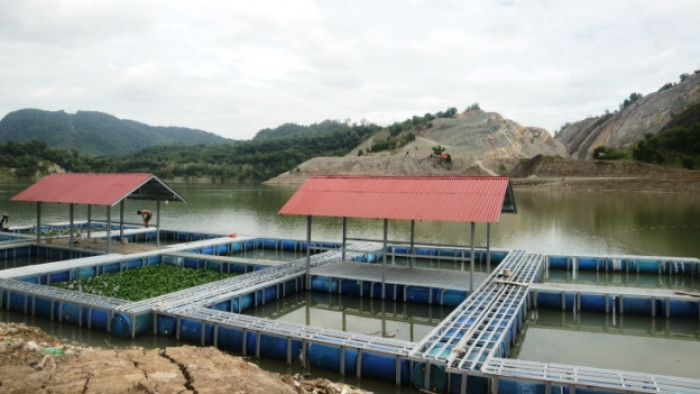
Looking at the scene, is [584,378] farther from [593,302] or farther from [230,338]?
[593,302]

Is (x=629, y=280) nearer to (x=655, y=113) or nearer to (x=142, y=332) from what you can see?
(x=142, y=332)

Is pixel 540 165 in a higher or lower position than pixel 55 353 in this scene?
higher

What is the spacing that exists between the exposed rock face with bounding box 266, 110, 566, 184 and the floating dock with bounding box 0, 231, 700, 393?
65.7 metres

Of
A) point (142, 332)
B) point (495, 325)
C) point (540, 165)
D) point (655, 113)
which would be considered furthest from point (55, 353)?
point (655, 113)

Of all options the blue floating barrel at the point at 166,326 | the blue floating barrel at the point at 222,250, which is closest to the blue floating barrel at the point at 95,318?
the blue floating barrel at the point at 166,326

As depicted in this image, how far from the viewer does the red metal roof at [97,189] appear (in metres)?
22.4

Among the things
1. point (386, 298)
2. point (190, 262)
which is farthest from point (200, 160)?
point (386, 298)

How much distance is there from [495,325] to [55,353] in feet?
31.0

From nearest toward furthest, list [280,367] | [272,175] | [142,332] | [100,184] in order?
[280,367] < [142,332] < [100,184] < [272,175]

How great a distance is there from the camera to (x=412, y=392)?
10.1 m

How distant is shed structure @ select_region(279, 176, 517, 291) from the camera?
16188 mm

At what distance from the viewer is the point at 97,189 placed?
23.3m

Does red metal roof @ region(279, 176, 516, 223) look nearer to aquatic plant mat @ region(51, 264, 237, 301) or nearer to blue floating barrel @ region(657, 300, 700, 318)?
aquatic plant mat @ region(51, 264, 237, 301)

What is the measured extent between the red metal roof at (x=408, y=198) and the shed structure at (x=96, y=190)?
27.6 feet
